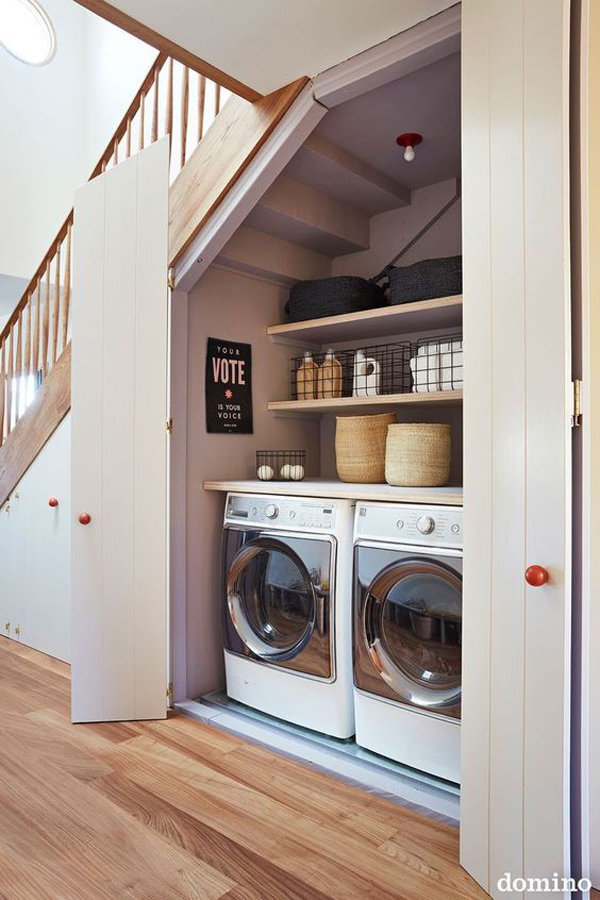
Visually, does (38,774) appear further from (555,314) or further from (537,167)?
(537,167)

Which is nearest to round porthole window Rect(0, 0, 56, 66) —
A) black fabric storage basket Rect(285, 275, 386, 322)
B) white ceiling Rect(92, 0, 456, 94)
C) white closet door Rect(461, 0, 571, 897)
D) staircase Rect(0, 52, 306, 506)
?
staircase Rect(0, 52, 306, 506)

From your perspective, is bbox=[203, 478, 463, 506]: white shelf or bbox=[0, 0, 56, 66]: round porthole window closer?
bbox=[203, 478, 463, 506]: white shelf

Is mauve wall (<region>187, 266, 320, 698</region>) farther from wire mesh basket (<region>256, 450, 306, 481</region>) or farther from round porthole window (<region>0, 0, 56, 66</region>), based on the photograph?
round porthole window (<region>0, 0, 56, 66</region>)

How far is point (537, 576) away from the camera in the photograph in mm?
1296

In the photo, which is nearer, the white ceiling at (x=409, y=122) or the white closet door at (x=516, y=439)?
the white closet door at (x=516, y=439)

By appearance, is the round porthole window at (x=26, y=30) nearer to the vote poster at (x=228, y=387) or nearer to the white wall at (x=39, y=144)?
the vote poster at (x=228, y=387)

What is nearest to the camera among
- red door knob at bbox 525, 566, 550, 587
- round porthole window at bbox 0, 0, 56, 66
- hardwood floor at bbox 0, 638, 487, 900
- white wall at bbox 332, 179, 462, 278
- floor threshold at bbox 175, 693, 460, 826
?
red door knob at bbox 525, 566, 550, 587

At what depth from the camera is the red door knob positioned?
129 cm

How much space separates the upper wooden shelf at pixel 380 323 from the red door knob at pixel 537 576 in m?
1.14

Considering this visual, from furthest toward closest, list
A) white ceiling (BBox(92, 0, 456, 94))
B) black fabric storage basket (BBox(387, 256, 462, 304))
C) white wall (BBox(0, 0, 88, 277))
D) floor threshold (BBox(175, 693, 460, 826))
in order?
white wall (BBox(0, 0, 88, 277)) → black fabric storage basket (BBox(387, 256, 462, 304)) → floor threshold (BBox(175, 693, 460, 826)) → white ceiling (BBox(92, 0, 456, 94))

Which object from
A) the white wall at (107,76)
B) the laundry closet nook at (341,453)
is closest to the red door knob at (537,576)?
the laundry closet nook at (341,453)

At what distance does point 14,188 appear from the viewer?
4.77 m

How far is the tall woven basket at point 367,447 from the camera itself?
95.0 inches

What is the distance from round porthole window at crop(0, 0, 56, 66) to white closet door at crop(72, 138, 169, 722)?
467mm
